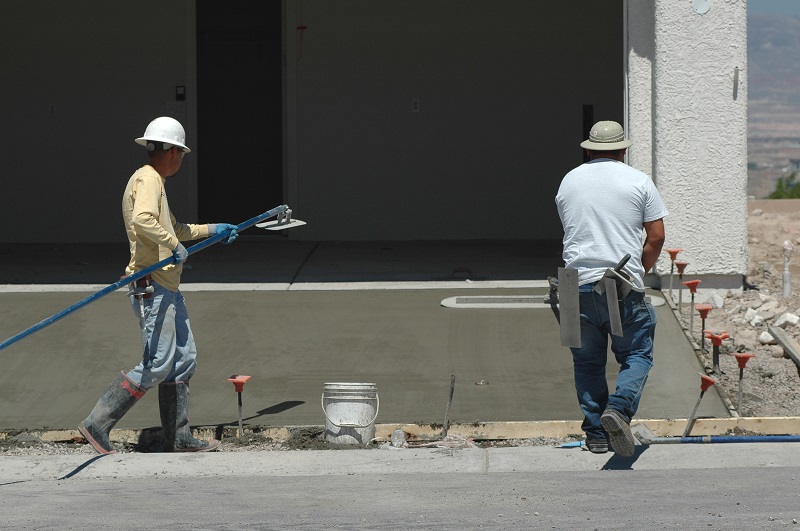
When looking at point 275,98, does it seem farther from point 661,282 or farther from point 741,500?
point 741,500

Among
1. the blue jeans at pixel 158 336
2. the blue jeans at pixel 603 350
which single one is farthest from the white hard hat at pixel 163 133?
the blue jeans at pixel 603 350

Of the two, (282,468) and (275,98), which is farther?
(275,98)

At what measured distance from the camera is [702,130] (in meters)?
10.6

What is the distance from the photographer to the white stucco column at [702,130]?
34.4 feet

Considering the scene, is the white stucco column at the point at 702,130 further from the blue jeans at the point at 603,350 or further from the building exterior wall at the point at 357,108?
the building exterior wall at the point at 357,108

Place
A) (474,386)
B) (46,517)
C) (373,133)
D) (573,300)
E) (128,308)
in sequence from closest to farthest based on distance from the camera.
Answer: (46,517), (573,300), (474,386), (128,308), (373,133)

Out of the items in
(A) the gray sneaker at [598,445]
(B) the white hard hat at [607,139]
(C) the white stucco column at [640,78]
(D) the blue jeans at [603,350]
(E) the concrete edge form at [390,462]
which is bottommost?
(E) the concrete edge form at [390,462]

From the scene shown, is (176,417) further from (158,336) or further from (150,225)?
(150,225)

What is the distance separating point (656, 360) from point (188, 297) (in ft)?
13.3

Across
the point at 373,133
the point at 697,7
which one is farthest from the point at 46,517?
the point at 373,133

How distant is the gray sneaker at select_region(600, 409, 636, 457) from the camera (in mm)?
6199

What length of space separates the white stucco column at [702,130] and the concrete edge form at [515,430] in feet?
11.1

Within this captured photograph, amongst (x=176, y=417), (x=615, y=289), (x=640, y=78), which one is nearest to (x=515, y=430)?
(x=615, y=289)

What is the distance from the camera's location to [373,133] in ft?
50.5
